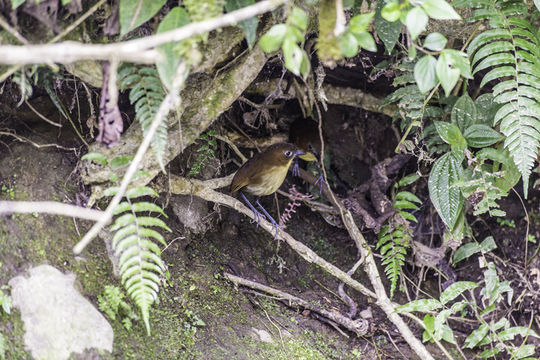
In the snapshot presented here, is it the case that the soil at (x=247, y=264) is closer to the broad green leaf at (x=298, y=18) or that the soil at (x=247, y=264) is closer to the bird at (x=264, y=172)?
the bird at (x=264, y=172)

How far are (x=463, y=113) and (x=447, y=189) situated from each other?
0.50 meters

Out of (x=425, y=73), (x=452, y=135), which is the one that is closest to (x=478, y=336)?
(x=452, y=135)

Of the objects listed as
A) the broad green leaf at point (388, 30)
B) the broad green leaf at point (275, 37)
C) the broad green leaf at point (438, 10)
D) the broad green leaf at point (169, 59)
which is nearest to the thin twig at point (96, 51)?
the broad green leaf at point (275, 37)

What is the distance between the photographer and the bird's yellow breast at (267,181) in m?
3.31

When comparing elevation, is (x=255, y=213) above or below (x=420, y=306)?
above

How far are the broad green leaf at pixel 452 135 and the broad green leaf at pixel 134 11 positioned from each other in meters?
1.70

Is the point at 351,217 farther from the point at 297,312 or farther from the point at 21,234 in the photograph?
the point at 21,234

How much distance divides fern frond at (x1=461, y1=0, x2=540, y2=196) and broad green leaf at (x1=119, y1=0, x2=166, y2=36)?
156cm

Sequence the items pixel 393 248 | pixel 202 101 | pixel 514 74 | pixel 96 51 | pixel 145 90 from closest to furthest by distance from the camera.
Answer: pixel 96 51, pixel 145 90, pixel 514 74, pixel 202 101, pixel 393 248

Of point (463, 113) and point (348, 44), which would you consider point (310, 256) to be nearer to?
point (463, 113)

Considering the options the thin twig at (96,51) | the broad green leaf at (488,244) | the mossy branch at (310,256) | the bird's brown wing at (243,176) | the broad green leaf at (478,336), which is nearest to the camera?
the thin twig at (96,51)

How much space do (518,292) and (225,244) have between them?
213 cm

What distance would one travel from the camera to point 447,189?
9.02ft

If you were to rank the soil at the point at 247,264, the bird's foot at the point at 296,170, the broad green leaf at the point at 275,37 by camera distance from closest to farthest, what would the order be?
1. the broad green leaf at the point at 275,37
2. the soil at the point at 247,264
3. the bird's foot at the point at 296,170
